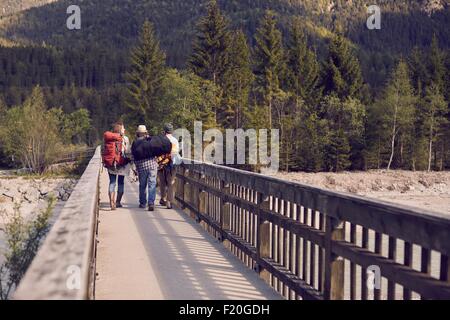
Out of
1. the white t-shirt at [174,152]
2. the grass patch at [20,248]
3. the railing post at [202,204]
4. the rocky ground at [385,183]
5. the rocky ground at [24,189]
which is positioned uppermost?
the white t-shirt at [174,152]

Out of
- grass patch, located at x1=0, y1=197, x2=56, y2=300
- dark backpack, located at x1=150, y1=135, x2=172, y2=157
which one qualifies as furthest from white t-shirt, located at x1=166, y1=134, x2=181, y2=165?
grass patch, located at x1=0, y1=197, x2=56, y2=300

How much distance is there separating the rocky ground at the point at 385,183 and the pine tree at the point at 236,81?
28.4 feet

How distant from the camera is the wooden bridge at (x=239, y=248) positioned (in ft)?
11.2

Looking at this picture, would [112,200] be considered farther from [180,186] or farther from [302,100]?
[302,100]

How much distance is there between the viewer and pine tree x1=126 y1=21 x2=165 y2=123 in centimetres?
6750

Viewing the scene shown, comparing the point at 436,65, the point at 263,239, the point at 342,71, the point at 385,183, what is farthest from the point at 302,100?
the point at 263,239

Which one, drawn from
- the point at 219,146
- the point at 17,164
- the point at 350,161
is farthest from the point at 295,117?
the point at 17,164

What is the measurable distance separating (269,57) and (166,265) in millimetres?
61029

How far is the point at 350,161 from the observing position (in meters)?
66.8

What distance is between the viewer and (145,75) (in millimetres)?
68625

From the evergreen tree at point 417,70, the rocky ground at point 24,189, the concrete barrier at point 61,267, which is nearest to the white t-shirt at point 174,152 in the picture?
the concrete barrier at point 61,267

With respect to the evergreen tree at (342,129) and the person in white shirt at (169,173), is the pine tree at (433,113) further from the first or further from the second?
the person in white shirt at (169,173)
